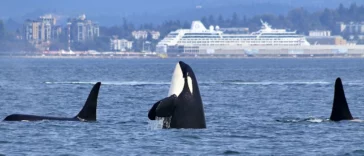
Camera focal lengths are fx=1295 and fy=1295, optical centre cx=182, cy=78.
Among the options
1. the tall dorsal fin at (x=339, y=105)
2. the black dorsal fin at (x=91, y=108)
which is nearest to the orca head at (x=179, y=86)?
the black dorsal fin at (x=91, y=108)

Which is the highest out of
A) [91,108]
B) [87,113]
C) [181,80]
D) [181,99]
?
[181,80]

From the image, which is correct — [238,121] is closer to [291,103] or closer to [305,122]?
[305,122]

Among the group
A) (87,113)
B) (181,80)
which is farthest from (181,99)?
(87,113)

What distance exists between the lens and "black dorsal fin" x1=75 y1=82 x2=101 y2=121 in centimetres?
2946

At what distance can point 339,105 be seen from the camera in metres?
29.9

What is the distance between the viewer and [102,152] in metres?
25.0

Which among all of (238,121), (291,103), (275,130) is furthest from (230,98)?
(275,130)

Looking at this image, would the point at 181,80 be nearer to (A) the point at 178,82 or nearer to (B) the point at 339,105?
(A) the point at 178,82

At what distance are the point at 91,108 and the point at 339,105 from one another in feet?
18.8

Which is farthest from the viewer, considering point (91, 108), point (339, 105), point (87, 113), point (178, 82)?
point (87, 113)

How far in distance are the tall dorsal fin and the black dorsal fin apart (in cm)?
541

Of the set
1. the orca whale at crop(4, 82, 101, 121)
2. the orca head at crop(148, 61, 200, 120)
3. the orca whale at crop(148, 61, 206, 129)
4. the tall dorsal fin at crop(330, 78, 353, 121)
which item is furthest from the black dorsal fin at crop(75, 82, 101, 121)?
the tall dorsal fin at crop(330, 78, 353, 121)

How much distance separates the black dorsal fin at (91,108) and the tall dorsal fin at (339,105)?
5405 mm

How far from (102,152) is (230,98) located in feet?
86.7
